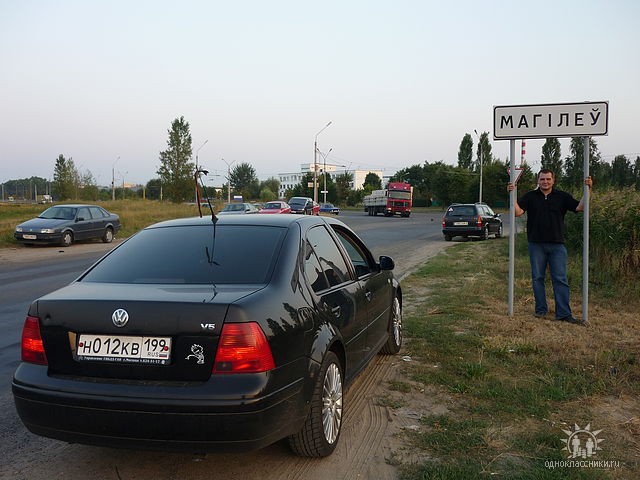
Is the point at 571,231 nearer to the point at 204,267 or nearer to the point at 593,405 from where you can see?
the point at 593,405

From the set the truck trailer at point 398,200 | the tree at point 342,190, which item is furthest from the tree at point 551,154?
the tree at point 342,190

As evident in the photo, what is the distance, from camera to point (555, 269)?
23.8 ft

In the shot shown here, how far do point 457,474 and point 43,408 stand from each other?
2336mm

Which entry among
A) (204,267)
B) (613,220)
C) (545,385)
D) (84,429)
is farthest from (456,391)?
(613,220)

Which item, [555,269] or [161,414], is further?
[555,269]

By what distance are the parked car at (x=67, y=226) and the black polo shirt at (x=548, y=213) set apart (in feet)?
58.5

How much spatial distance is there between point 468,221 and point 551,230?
16.8 m

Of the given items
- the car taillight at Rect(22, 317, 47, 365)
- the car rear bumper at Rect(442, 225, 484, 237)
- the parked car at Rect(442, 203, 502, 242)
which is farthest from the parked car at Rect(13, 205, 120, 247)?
the car taillight at Rect(22, 317, 47, 365)

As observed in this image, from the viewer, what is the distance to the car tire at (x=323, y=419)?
3420 millimetres

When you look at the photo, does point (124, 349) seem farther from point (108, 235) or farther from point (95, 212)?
point (108, 235)

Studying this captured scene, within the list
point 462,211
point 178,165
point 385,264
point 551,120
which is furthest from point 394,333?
point 178,165

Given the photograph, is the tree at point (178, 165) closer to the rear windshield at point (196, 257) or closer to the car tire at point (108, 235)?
the car tire at point (108, 235)

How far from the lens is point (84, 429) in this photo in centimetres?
298

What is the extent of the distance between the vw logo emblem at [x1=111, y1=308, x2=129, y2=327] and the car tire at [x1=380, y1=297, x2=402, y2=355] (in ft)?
10.6
